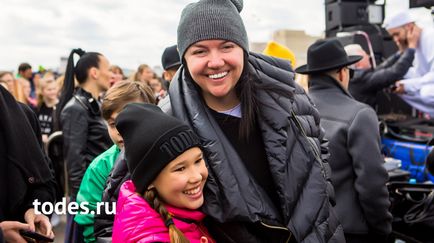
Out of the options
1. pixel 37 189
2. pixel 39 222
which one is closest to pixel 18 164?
pixel 37 189

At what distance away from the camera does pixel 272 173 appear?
1.56 meters

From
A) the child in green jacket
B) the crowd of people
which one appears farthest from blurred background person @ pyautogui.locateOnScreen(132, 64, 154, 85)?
the crowd of people

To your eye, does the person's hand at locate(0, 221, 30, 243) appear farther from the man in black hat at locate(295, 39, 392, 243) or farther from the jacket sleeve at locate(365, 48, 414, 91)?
the jacket sleeve at locate(365, 48, 414, 91)

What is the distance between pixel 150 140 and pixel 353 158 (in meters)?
1.39

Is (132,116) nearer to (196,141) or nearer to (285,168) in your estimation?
(196,141)

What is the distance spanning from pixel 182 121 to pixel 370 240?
1610 millimetres

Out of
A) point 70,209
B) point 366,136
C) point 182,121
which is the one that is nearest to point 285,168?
point 182,121

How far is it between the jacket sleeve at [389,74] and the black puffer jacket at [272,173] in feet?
11.8

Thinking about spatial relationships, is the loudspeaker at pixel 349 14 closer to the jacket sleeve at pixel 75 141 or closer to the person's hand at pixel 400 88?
the person's hand at pixel 400 88

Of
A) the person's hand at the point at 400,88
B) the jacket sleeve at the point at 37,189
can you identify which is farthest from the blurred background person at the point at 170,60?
the person's hand at the point at 400,88

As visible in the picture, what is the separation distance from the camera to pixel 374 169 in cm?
240

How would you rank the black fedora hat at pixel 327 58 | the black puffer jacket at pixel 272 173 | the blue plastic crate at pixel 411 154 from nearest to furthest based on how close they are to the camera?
1. the black puffer jacket at pixel 272 173
2. the black fedora hat at pixel 327 58
3. the blue plastic crate at pixel 411 154

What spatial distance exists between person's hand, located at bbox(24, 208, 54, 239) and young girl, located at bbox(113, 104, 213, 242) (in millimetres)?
725

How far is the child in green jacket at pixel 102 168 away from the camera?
7.28 ft
